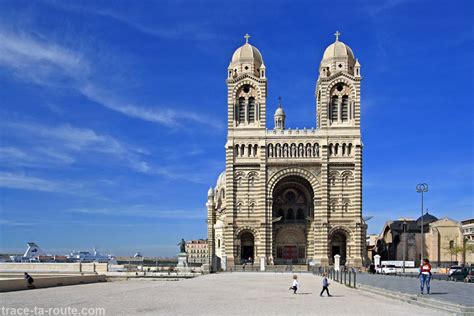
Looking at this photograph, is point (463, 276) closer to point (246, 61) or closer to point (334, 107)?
point (334, 107)

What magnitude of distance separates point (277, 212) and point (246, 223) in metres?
5.53

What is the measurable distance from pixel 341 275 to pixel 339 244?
2847 cm

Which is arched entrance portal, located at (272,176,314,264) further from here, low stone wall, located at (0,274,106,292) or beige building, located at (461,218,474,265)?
low stone wall, located at (0,274,106,292)

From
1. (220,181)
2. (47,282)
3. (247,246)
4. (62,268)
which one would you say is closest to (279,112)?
(220,181)

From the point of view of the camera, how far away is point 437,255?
75875 millimetres

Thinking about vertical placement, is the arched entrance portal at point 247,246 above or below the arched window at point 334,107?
below

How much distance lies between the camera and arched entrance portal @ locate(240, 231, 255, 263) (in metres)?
68.2

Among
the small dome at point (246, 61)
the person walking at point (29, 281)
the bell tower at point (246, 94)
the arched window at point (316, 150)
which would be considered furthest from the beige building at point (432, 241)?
the person walking at point (29, 281)

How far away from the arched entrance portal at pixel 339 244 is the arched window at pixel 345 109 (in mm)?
13143

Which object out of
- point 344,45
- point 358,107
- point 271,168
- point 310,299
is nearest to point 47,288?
point 310,299

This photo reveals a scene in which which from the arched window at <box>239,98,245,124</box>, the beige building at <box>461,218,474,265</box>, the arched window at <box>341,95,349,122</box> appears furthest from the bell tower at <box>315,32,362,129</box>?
the beige building at <box>461,218,474,265</box>

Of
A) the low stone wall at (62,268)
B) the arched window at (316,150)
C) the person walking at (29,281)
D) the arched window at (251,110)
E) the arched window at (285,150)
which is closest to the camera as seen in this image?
the person walking at (29,281)

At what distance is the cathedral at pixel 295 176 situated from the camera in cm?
6619

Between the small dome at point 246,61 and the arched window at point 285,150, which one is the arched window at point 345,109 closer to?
the arched window at point 285,150
